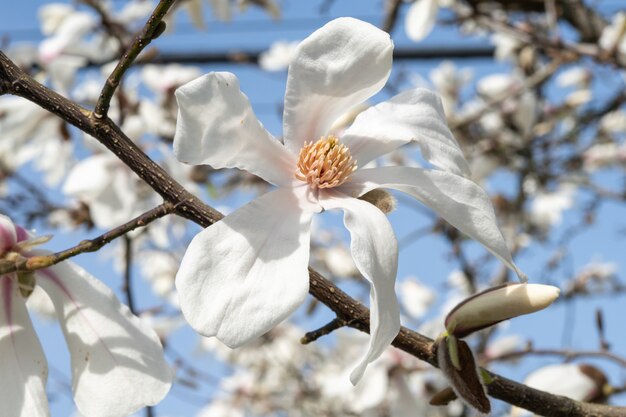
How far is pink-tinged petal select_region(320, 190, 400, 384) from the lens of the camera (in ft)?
1.94

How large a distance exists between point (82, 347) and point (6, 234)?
5.1 inches

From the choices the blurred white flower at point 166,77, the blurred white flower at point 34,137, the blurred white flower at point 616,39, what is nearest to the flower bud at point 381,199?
the blurred white flower at point 34,137

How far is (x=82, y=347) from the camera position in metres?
0.74

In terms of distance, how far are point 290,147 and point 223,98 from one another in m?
0.14

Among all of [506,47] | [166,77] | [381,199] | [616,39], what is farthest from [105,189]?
[506,47]

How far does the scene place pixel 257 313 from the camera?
595 mm

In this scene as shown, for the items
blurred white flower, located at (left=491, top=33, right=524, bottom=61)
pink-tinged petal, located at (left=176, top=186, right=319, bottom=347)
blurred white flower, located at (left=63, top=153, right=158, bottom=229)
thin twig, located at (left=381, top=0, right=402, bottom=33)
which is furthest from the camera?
blurred white flower, located at (left=491, top=33, right=524, bottom=61)

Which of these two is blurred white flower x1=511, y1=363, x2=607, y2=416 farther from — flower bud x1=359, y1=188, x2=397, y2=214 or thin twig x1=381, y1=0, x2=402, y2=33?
thin twig x1=381, y1=0, x2=402, y2=33

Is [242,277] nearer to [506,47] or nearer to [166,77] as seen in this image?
[166,77]

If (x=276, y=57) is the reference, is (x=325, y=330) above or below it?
above

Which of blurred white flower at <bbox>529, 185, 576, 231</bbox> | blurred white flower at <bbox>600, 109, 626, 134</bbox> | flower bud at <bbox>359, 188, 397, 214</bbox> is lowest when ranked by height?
blurred white flower at <bbox>529, 185, 576, 231</bbox>

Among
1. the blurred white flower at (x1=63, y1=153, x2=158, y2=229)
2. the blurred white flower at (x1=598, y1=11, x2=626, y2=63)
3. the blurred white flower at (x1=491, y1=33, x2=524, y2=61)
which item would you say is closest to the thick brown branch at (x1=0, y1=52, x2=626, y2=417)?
the blurred white flower at (x1=63, y1=153, x2=158, y2=229)

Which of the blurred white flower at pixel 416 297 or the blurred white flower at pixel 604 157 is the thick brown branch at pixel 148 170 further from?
the blurred white flower at pixel 604 157

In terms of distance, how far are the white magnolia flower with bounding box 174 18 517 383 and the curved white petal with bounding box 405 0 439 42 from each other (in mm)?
1295
